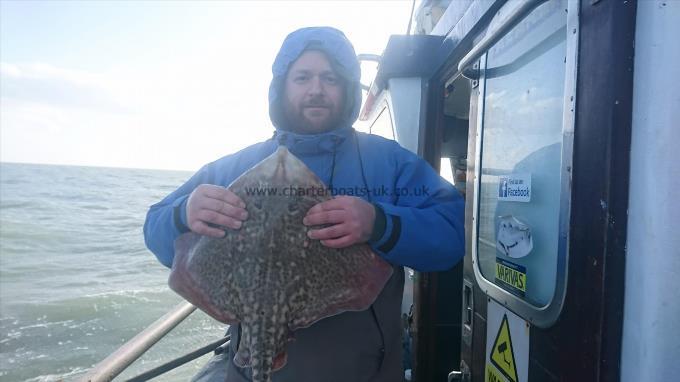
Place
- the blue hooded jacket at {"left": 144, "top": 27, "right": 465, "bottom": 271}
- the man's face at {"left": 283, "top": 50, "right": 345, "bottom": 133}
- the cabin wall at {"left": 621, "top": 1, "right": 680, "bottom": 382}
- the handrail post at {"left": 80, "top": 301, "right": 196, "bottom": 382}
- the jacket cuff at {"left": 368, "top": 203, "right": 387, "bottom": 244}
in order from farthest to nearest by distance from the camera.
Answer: the handrail post at {"left": 80, "top": 301, "right": 196, "bottom": 382} < the man's face at {"left": 283, "top": 50, "right": 345, "bottom": 133} < the blue hooded jacket at {"left": 144, "top": 27, "right": 465, "bottom": 271} < the jacket cuff at {"left": 368, "top": 203, "right": 387, "bottom": 244} < the cabin wall at {"left": 621, "top": 1, "right": 680, "bottom": 382}

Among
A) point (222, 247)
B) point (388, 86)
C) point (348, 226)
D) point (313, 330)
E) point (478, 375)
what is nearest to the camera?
point (348, 226)

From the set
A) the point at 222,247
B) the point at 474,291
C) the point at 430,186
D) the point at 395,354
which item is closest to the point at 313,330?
the point at 395,354

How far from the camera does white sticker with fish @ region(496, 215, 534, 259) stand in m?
2.12

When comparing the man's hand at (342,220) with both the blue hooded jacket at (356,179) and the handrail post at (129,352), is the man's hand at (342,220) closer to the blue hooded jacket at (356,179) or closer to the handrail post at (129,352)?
the blue hooded jacket at (356,179)

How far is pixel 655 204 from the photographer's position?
1261mm

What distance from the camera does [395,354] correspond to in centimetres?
236

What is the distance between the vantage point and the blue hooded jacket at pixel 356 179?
2.11 metres

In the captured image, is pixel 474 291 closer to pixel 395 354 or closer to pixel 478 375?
pixel 478 375

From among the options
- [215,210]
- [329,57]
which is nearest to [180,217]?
[215,210]

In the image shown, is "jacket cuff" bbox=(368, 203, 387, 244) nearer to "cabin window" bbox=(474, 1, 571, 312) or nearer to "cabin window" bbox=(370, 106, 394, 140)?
"cabin window" bbox=(474, 1, 571, 312)

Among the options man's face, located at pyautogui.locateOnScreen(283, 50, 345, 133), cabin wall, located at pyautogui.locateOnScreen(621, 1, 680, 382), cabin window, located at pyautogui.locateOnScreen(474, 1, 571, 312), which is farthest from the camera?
man's face, located at pyautogui.locateOnScreen(283, 50, 345, 133)

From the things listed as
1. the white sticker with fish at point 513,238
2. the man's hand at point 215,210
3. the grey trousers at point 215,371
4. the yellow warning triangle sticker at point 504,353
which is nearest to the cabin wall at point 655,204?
the white sticker with fish at point 513,238

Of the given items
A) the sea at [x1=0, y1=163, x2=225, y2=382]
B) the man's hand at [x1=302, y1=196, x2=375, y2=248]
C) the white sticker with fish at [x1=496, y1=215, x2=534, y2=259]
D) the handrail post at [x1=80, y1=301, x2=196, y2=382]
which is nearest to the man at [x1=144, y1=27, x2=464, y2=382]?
the man's hand at [x1=302, y1=196, x2=375, y2=248]

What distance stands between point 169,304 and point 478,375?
14.2 metres
